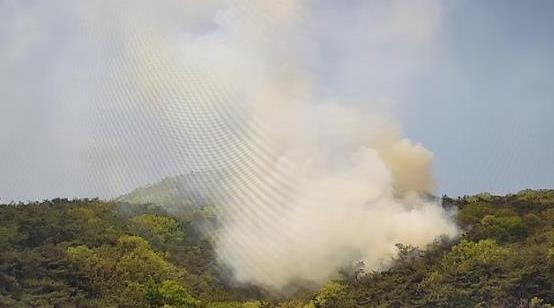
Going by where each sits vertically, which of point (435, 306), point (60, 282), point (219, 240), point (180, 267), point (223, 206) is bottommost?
point (435, 306)

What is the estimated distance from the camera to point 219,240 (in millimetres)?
35125

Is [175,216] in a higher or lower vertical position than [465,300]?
higher

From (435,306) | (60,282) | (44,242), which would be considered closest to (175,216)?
(44,242)

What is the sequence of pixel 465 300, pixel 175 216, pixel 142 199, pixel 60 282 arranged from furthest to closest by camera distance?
pixel 142 199
pixel 175 216
pixel 60 282
pixel 465 300

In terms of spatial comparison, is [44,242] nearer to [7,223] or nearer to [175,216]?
[7,223]

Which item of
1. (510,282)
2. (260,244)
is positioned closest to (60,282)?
(260,244)

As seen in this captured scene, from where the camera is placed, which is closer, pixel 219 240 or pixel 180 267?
pixel 180 267

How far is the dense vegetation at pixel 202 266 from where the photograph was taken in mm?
24234

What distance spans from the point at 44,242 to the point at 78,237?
1.41 metres

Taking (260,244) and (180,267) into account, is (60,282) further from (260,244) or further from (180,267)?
(260,244)

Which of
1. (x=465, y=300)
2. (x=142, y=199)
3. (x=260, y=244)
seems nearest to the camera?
(x=465, y=300)

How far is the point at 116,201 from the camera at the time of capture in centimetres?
3919

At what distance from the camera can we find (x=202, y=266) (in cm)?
3262

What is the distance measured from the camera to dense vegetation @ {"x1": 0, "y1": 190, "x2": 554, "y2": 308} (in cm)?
2423
